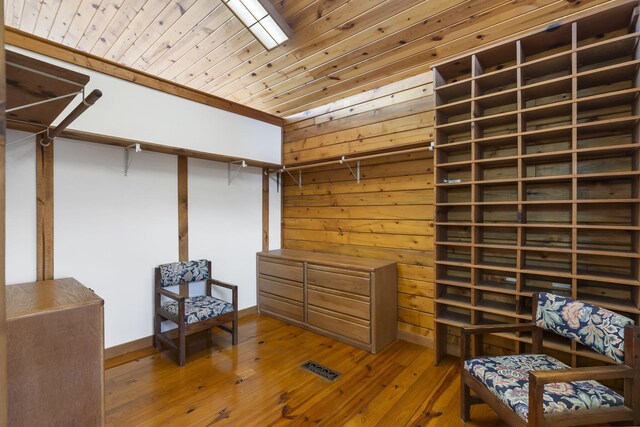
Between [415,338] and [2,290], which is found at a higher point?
[2,290]

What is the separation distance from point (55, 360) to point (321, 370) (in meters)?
1.75

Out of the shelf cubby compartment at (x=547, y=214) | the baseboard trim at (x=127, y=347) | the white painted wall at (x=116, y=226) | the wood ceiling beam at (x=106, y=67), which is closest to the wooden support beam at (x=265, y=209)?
the wood ceiling beam at (x=106, y=67)

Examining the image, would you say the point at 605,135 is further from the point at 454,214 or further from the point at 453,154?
the point at 454,214

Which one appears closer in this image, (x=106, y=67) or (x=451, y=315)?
(x=106, y=67)

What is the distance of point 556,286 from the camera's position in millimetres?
2191

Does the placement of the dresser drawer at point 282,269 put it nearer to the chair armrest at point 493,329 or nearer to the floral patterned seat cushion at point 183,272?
the floral patterned seat cushion at point 183,272

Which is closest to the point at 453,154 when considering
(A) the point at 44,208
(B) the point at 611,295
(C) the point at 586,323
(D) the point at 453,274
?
(D) the point at 453,274

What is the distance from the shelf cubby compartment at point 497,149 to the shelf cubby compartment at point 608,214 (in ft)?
1.99

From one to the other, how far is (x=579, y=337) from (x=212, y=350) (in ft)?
9.05

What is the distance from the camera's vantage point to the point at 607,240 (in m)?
2.02

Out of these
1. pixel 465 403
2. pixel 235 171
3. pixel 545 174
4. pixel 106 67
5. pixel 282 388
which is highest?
pixel 106 67

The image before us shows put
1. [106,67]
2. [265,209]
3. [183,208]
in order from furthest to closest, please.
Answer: [265,209], [183,208], [106,67]

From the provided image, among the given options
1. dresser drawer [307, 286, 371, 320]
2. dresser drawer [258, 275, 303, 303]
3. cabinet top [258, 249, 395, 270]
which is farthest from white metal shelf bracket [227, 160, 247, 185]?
dresser drawer [307, 286, 371, 320]

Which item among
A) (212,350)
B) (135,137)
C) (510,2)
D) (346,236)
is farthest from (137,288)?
(510,2)
